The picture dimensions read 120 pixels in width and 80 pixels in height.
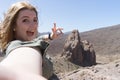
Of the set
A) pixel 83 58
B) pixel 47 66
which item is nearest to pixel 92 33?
pixel 83 58

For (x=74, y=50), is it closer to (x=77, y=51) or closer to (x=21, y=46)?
(x=77, y=51)

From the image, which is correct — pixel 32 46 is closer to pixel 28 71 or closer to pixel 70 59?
pixel 28 71

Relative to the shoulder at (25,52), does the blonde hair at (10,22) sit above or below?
above

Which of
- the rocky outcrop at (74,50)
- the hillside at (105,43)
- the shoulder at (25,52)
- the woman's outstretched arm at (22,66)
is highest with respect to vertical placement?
the shoulder at (25,52)

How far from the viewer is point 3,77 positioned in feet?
2.23

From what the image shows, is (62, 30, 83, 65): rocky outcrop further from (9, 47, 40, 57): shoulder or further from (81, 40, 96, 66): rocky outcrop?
(9, 47, 40, 57): shoulder

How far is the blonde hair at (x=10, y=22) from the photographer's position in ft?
4.10

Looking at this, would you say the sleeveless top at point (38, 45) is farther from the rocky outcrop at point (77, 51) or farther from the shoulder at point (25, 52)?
the rocky outcrop at point (77, 51)

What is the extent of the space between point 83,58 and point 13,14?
Result: 2733 inches

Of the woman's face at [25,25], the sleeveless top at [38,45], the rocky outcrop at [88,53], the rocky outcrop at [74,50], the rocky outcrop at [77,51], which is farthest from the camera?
the rocky outcrop at [88,53]

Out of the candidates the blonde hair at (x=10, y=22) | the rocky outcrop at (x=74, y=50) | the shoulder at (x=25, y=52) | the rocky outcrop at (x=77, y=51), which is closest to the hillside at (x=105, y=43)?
the rocky outcrop at (x=77, y=51)

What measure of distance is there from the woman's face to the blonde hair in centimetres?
2

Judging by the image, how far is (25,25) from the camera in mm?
1248

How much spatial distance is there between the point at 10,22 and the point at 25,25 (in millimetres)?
92
